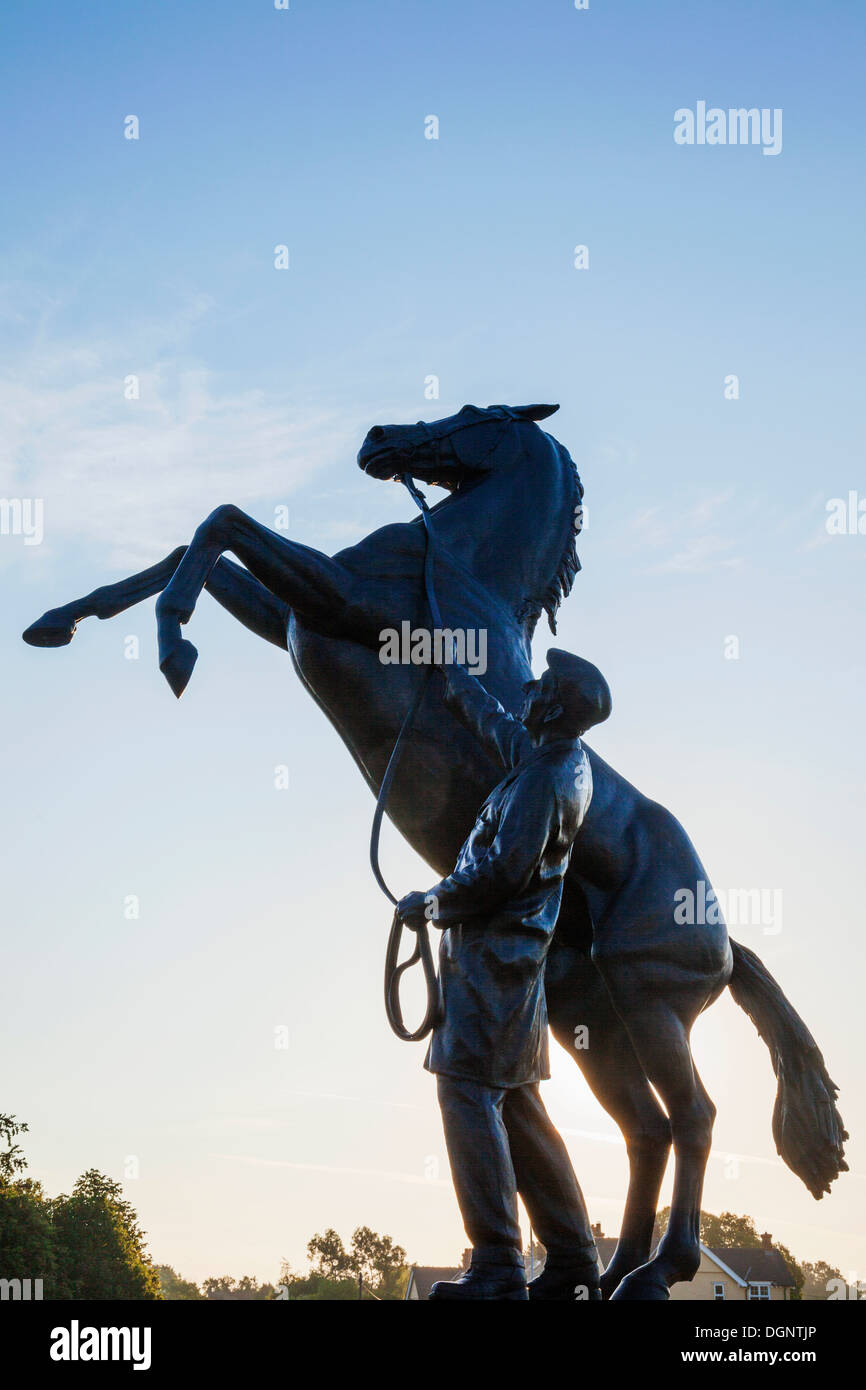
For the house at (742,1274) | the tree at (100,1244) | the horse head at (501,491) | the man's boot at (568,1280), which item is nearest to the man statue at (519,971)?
the man's boot at (568,1280)

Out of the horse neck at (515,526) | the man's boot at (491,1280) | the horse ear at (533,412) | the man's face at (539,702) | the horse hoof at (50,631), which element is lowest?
the man's boot at (491,1280)

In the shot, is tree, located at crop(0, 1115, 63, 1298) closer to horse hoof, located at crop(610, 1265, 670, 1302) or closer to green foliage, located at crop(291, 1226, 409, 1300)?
green foliage, located at crop(291, 1226, 409, 1300)

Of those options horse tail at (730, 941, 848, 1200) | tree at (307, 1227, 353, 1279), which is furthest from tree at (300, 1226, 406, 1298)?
horse tail at (730, 941, 848, 1200)

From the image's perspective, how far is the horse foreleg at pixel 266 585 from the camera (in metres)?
6.22

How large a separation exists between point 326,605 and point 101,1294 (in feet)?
115

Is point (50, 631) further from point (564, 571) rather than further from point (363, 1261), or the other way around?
point (363, 1261)

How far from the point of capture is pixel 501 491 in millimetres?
7738

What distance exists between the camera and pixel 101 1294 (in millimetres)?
37156

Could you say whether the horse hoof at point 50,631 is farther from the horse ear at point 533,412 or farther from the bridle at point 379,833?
the horse ear at point 533,412

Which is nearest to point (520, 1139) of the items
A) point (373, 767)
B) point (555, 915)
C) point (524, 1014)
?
point (524, 1014)

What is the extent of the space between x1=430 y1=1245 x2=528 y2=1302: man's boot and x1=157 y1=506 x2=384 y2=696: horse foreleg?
8.55 feet

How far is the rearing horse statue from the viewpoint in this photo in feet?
22.1

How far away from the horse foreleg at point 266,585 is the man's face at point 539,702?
1.11 m
